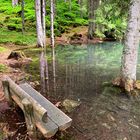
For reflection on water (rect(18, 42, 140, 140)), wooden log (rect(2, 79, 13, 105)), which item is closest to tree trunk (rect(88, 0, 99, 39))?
reflection on water (rect(18, 42, 140, 140))

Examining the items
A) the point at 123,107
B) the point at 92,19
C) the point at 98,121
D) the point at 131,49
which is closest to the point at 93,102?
the point at 123,107

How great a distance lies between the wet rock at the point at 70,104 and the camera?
7.35 metres

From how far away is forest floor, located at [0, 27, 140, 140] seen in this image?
5.84 metres

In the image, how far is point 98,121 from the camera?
21.9 feet

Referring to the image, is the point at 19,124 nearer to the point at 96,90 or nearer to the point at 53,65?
the point at 96,90

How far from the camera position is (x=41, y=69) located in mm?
11906

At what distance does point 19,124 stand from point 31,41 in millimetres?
15962

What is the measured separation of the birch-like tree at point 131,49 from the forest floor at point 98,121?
2.79 ft

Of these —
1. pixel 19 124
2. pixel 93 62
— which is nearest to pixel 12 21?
pixel 93 62

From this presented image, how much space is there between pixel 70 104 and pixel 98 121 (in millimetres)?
1262

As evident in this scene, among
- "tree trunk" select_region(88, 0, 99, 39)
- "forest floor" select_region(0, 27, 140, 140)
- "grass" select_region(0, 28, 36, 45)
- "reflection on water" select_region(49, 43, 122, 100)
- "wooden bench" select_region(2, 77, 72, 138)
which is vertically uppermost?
"tree trunk" select_region(88, 0, 99, 39)

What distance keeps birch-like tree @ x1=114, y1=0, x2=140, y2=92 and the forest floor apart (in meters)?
0.85

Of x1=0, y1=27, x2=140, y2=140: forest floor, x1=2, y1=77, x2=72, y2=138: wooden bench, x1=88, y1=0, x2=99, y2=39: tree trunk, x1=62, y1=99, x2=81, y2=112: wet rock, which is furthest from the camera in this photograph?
x1=88, y1=0, x2=99, y2=39: tree trunk

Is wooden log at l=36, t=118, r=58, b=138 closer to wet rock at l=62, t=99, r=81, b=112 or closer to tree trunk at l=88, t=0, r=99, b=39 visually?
wet rock at l=62, t=99, r=81, b=112
